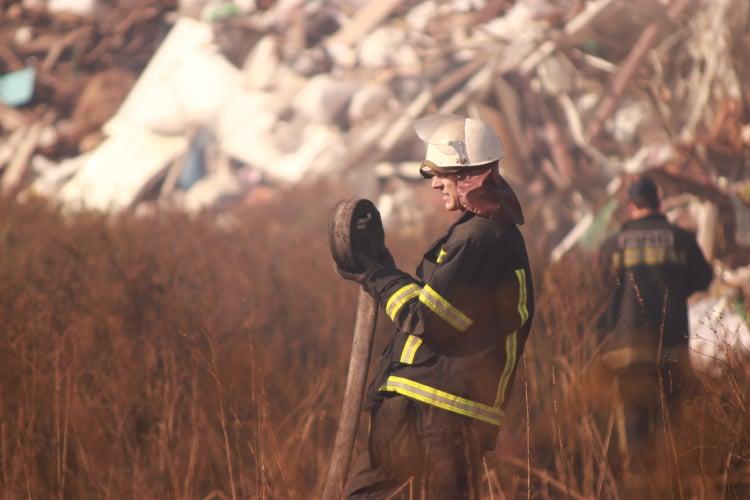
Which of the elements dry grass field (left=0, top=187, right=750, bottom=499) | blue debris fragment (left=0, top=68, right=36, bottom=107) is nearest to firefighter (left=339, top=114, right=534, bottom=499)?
dry grass field (left=0, top=187, right=750, bottom=499)

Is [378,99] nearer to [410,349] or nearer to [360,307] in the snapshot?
[360,307]

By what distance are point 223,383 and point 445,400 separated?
6.18 ft

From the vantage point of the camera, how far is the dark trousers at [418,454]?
2.71m

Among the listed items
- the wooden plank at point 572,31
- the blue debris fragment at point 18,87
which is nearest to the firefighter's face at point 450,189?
the wooden plank at point 572,31

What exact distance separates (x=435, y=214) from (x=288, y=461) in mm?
5607

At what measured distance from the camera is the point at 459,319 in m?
2.63

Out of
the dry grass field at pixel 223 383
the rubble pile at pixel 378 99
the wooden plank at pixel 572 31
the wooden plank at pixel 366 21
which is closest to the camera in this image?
the dry grass field at pixel 223 383

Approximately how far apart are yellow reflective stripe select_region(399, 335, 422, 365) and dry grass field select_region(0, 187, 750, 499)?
371 mm

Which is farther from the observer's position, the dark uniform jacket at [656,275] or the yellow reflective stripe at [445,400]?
the dark uniform jacket at [656,275]

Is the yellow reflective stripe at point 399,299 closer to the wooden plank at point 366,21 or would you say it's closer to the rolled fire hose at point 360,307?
the rolled fire hose at point 360,307

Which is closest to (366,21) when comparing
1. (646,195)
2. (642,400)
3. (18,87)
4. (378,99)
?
(378,99)

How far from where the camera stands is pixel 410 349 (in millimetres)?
2750

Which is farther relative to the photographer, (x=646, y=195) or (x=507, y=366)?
(x=646, y=195)

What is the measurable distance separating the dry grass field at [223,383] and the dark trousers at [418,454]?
112mm
